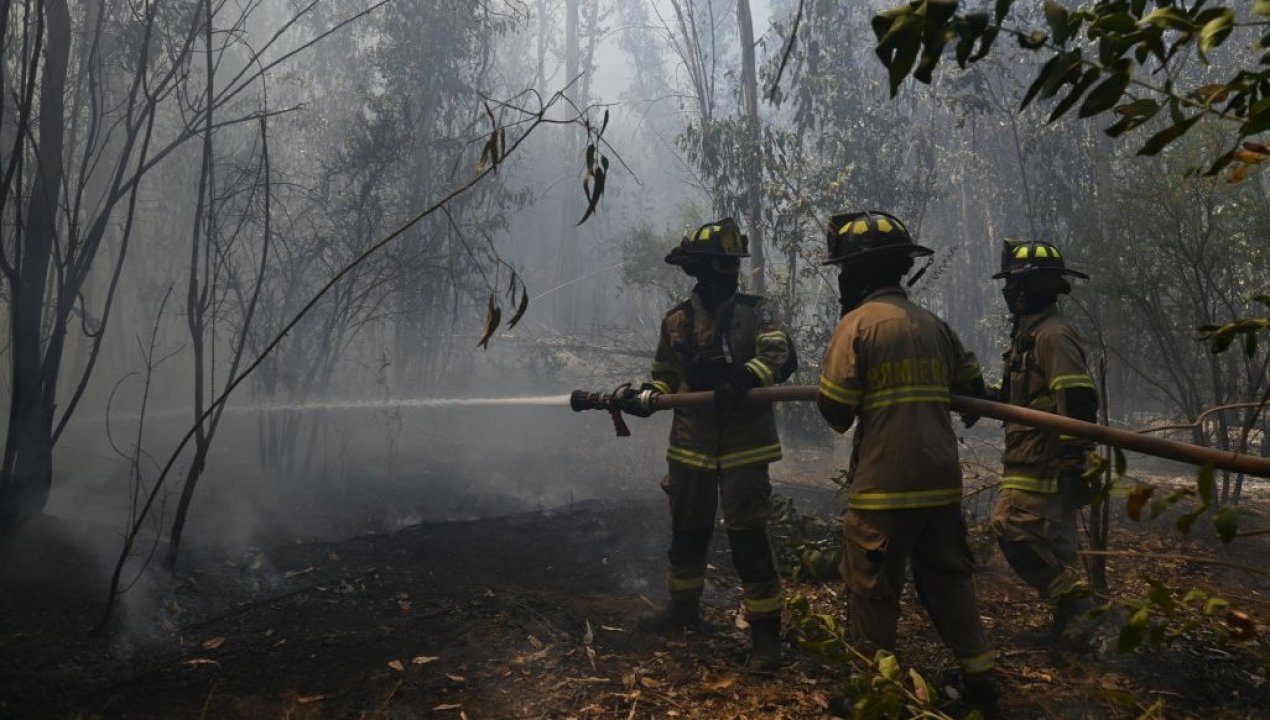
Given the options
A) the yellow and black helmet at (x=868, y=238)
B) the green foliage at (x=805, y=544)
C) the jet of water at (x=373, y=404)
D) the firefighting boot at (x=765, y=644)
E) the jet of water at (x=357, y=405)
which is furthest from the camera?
the jet of water at (x=357, y=405)

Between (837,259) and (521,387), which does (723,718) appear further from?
(521,387)

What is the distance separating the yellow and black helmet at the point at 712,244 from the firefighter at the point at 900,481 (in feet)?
3.59

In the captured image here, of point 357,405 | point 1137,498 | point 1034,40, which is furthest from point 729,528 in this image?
point 357,405

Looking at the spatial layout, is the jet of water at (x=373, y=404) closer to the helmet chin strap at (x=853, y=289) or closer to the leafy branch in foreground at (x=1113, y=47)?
the helmet chin strap at (x=853, y=289)

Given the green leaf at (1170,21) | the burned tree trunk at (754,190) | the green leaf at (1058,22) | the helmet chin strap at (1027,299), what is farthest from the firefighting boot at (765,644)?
the burned tree trunk at (754,190)

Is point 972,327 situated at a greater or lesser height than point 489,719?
greater

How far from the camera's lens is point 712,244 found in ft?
13.9

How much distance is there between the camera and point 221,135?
58.4 feet

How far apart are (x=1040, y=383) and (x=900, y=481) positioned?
146 centimetres

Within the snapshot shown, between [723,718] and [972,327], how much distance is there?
21.5 m

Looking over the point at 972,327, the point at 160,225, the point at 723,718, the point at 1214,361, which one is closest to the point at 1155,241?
the point at 1214,361

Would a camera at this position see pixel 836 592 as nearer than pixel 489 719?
No

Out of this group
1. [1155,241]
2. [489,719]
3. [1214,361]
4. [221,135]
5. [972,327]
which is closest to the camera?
[489,719]

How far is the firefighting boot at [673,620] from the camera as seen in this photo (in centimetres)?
422
